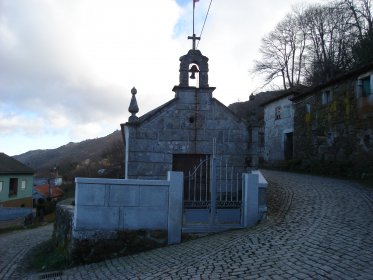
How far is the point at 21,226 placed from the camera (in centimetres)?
2455

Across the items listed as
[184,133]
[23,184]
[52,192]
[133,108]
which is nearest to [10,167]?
[23,184]

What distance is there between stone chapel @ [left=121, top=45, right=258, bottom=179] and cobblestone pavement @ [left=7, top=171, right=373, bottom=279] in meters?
2.50

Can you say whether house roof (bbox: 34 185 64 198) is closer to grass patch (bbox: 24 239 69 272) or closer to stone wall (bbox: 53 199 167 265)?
grass patch (bbox: 24 239 69 272)

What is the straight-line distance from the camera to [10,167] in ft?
112

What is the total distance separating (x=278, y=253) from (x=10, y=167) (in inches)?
1306

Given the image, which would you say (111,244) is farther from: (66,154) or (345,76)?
(66,154)

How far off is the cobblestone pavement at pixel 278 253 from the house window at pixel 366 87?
7171 millimetres

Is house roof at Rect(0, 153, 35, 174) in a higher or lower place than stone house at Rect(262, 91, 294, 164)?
lower

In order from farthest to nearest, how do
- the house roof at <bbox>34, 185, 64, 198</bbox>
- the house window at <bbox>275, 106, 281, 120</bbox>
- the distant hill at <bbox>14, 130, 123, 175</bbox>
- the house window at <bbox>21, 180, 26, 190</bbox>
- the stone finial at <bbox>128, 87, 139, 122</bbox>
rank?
the distant hill at <bbox>14, 130, 123, 175</bbox> < the house roof at <bbox>34, 185, 64, 198</bbox> < the house window at <bbox>21, 180, 26, 190</bbox> < the house window at <bbox>275, 106, 281, 120</bbox> < the stone finial at <bbox>128, 87, 139, 122</bbox>

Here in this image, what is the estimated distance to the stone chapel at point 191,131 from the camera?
1126 centimetres

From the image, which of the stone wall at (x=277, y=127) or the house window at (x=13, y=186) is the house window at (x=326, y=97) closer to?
the stone wall at (x=277, y=127)

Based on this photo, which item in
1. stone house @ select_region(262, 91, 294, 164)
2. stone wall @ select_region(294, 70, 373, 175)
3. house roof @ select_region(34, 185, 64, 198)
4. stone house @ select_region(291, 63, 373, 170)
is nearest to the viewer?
stone house @ select_region(291, 63, 373, 170)

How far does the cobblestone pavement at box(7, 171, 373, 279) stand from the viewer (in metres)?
5.35

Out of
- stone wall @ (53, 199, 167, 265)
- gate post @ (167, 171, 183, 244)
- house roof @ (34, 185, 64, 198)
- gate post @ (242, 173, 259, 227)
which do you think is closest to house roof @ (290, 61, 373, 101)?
gate post @ (242, 173, 259, 227)
